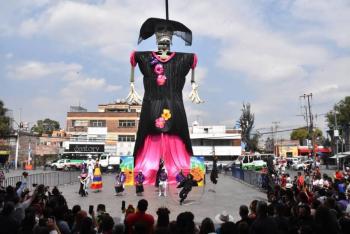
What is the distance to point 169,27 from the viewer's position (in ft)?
90.4

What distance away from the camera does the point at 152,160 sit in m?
26.6

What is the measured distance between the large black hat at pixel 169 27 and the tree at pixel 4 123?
31197 mm

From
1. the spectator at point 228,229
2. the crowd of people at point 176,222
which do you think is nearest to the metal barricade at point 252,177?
the crowd of people at point 176,222

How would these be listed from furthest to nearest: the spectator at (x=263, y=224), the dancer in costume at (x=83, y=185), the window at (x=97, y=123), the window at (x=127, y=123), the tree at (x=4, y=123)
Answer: the window at (x=97, y=123)
the window at (x=127, y=123)
the tree at (x=4, y=123)
the dancer in costume at (x=83, y=185)
the spectator at (x=263, y=224)

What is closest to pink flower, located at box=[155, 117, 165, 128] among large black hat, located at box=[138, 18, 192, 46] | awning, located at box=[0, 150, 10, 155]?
large black hat, located at box=[138, 18, 192, 46]

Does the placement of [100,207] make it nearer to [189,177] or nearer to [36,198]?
[36,198]

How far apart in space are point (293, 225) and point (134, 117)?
59.6m

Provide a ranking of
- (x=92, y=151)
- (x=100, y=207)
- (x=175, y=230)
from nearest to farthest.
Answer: (x=175, y=230) < (x=100, y=207) < (x=92, y=151)

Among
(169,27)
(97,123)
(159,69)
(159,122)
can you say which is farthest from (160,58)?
(97,123)

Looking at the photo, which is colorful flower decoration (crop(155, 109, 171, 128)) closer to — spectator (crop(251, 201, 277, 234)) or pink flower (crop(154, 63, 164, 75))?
pink flower (crop(154, 63, 164, 75))

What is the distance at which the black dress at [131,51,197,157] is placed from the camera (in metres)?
26.9

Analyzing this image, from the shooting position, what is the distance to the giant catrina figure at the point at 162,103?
26531 mm

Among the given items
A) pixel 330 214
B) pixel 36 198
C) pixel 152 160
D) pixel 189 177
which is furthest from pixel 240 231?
pixel 152 160

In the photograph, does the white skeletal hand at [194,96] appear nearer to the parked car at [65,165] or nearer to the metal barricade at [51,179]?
the metal barricade at [51,179]
